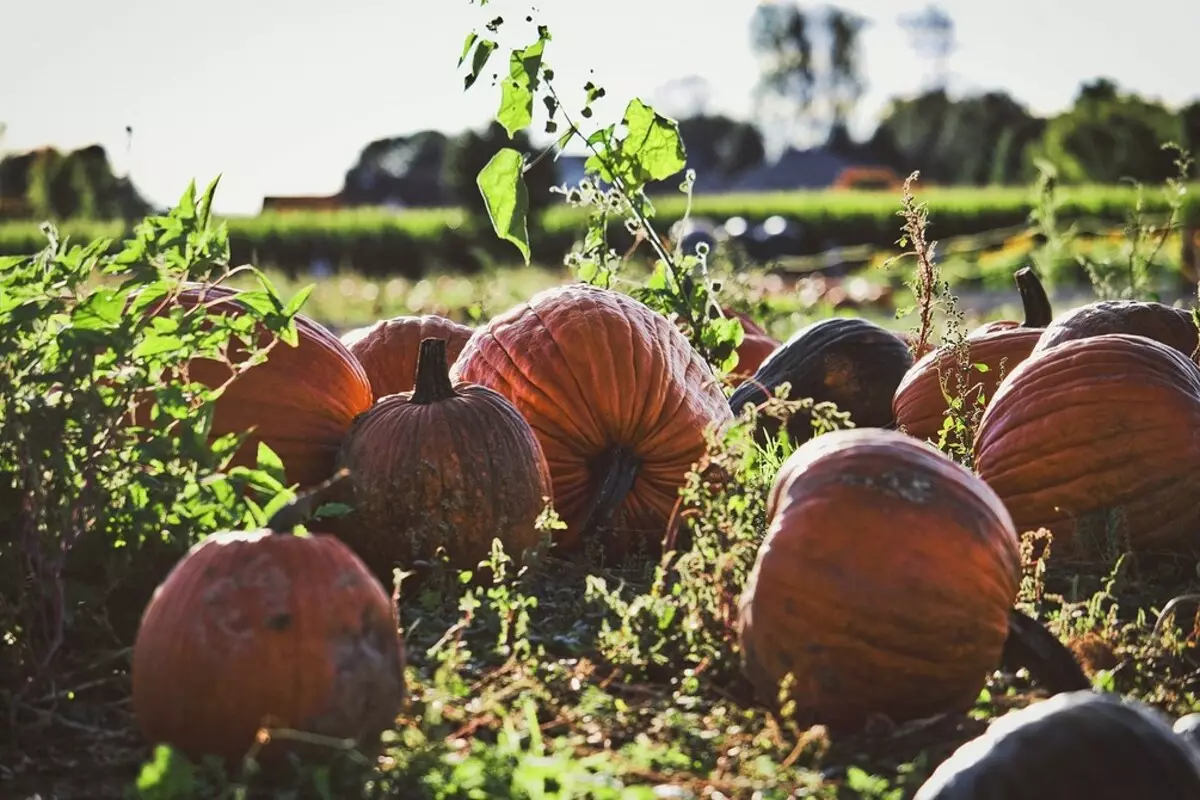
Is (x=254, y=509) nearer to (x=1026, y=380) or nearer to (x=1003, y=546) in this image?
(x=1003, y=546)

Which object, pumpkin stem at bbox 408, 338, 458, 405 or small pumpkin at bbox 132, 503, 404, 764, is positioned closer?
small pumpkin at bbox 132, 503, 404, 764

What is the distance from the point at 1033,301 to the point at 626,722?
3.48 metres

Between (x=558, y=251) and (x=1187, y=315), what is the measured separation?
32081 mm

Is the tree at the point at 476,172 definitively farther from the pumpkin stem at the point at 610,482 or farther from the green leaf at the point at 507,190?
the pumpkin stem at the point at 610,482

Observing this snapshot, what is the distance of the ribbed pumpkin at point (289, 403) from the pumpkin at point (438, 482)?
0.26m

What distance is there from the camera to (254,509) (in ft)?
11.0

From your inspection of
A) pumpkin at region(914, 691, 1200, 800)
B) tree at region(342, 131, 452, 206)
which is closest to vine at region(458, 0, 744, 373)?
pumpkin at region(914, 691, 1200, 800)

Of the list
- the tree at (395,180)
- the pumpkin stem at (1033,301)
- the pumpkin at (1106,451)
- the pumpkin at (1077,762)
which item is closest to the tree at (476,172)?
the pumpkin stem at (1033,301)

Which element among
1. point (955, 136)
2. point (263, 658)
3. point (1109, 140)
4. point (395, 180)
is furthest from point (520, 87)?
point (955, 136)

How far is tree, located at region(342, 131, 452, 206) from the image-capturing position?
77.8 m

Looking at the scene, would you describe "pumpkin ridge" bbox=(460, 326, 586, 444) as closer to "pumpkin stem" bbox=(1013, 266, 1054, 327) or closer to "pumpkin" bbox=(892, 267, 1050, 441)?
"pumpkin" bbox=(892, 267, 1050, 441)

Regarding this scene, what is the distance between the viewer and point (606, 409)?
4887 mm

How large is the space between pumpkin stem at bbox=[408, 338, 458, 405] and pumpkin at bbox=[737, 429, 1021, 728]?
55.3 inches

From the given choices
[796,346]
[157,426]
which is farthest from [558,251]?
[157,426]
